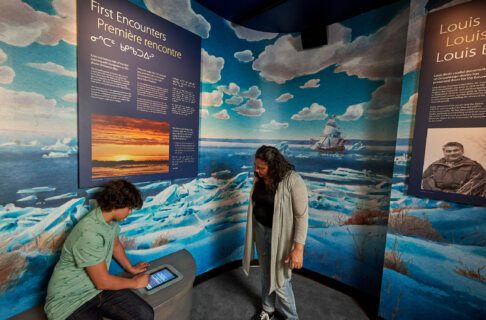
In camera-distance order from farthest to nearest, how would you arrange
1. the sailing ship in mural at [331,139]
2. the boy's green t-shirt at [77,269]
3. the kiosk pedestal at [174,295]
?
the sailing ship in mural at [331,139]
the kiosk pedestal at [174,295]
the boy's green t-shirt at [77,269]

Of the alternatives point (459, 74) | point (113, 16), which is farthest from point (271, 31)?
point (459, 74)

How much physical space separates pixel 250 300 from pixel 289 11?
2917mm

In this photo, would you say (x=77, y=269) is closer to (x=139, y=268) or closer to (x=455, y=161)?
(x=139, y=268)

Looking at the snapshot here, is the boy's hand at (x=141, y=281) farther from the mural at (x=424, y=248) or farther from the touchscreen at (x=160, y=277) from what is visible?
the mural at (x=424, y=248)

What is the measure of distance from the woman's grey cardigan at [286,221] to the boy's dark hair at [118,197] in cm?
100

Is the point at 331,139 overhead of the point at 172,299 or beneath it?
overhead

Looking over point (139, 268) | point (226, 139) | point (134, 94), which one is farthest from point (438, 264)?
point (134, 94)

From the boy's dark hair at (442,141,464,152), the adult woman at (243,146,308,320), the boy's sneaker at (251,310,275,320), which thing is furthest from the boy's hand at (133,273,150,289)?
the boy's dark hair at (442,141,464,152)

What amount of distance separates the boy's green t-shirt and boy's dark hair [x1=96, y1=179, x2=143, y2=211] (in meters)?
0.09

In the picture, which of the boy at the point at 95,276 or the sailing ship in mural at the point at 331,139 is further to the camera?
the sailing ship in mural at the point at 331,139

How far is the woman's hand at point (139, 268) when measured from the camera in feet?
4.88

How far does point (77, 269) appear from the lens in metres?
1.13

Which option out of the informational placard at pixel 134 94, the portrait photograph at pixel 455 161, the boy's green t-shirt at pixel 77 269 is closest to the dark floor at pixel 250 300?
the boy's green t-shirt at pixel 77 269

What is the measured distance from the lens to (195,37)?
1.86 meters
